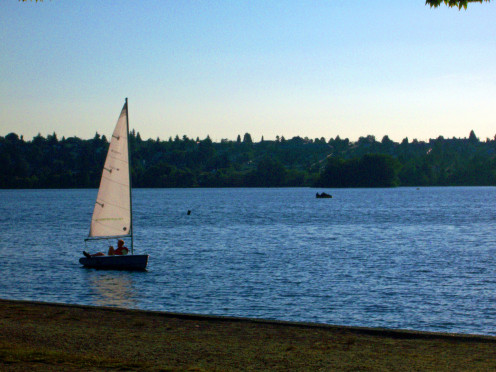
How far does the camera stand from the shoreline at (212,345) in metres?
11.4

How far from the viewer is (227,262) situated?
46.0 meters

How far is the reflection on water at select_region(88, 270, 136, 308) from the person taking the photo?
29.0 metres

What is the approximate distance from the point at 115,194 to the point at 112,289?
28.2ft

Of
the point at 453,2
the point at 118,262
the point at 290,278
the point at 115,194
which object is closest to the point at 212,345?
the point at 453,2

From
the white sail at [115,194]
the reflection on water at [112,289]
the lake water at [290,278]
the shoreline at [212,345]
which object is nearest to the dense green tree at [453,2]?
the shoreline at [212,345]

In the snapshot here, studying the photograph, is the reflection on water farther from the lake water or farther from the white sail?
the white sail

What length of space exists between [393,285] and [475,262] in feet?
47.6

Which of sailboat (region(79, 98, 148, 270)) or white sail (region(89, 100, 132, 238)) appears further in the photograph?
sailboat (region(79, 98, 148, 270))

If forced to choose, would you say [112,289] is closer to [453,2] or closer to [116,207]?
[116,207]

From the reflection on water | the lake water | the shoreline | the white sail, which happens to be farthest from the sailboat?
the shoreline

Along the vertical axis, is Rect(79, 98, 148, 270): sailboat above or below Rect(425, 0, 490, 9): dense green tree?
below

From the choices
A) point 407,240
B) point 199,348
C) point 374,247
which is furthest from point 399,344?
point 407,240

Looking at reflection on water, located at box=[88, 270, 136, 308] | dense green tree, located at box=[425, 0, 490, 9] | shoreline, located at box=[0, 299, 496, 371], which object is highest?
dense green tree, located at box=[425, 0, 490, 9]

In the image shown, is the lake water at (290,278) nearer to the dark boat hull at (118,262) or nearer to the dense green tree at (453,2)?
the dark boat hull at (118,262)
